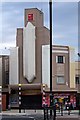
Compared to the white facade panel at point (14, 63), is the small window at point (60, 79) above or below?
below

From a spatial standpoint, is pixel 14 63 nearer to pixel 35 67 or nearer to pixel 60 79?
pixel 35 67

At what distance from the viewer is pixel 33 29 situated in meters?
39.5

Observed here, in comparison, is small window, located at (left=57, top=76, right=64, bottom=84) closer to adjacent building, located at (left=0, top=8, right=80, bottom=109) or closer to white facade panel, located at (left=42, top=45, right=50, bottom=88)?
adjacent building, located at (left=0, top=8, right=80, bottom=109)

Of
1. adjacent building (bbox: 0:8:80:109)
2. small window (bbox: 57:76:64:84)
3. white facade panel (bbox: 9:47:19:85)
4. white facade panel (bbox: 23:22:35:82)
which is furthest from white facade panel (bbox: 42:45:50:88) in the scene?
white facade panel (bbox: 9:47:19:85)

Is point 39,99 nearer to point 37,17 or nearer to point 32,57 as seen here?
point 32,57

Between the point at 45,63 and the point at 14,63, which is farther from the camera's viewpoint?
the point at 14,63

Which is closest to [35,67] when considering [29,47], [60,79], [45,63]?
[45,63]

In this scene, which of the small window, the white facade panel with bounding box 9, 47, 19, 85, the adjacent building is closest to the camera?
the adjacent building

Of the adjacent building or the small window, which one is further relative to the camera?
the small window

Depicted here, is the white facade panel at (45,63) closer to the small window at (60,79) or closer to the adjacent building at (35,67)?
→ the adjacent building at (35,67)

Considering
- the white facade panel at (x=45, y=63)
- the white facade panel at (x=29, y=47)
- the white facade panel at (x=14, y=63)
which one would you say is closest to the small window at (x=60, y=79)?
the white facade panel at (x=45, y=63)

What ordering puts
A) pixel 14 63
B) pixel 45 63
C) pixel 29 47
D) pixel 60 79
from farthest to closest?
pixel 60 79
pixel 14 63
pixel 29 47
pixel 45 63

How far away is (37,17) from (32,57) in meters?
3.94

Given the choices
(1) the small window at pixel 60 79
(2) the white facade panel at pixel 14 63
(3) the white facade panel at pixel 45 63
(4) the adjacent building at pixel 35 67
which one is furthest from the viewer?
(1) the small window at pixel 60 79
